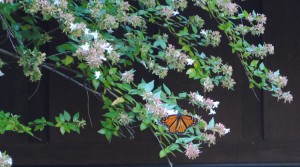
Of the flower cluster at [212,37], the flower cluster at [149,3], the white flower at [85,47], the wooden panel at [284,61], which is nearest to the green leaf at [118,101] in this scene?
the white flower at [85,47]

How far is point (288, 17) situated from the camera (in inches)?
179

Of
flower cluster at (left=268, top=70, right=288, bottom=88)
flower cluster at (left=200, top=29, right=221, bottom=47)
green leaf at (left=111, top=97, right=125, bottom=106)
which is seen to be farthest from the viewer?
flower cluster at (left=200, top=29, right=221, bottom=47)

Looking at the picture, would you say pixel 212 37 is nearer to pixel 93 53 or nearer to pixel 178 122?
pixel 178 122

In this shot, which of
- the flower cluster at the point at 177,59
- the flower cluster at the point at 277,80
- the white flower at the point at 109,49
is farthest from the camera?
the flower cluster at the point at 277,80

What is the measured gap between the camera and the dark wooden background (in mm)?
4414

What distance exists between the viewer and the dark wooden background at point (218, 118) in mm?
4414

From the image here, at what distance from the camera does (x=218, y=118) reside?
4516 millimetres

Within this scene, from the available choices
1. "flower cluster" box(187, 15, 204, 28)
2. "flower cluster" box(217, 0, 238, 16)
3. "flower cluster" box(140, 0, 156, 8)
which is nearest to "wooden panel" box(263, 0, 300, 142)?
"flower cluster" box(187, 15, 204, 28)

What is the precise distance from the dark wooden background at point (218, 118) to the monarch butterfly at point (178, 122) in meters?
1.76

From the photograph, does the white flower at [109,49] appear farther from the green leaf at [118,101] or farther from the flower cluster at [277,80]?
the flower cluster at [277,80]

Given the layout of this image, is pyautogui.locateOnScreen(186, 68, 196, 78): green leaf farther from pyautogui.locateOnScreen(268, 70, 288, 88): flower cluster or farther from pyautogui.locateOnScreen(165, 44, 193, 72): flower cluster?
pyautogui.locateOnScreen(268, 70, 288, 88): flower cluster

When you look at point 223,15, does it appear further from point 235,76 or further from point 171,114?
point 235,76

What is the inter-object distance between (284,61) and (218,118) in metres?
0.62

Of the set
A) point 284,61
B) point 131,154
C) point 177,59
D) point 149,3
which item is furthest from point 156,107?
point 284,61
